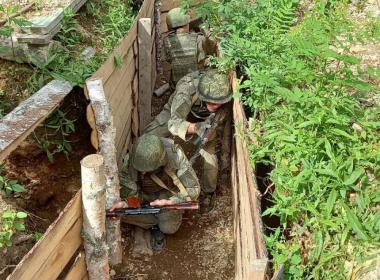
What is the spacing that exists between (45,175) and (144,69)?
274cm

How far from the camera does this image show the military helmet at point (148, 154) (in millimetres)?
4781

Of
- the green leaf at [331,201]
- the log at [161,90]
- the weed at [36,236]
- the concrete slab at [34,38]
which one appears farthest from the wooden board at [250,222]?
the log at [161,90]

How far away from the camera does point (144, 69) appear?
6484mm

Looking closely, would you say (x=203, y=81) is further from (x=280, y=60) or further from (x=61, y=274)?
(x=61, y=274)

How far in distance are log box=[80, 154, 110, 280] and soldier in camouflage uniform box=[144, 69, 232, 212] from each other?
1904mm

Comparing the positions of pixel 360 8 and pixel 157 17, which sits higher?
pixel 360 8

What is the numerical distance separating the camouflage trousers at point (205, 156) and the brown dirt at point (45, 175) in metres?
1.49

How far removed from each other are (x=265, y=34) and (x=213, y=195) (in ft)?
8.46

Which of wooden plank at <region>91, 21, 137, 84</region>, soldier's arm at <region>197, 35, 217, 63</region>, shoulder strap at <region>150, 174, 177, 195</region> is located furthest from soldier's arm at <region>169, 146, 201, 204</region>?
soldier's arm at <region>197, 35, 217, 63</region>

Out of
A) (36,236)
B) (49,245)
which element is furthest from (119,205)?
(49,245)

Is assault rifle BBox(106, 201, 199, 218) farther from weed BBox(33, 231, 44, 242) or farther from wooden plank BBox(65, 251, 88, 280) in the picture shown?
weed BBox(33, 231, 44, 242)

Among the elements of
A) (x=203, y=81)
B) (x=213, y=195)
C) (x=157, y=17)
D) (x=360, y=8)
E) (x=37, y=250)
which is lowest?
(x=213, y=195)

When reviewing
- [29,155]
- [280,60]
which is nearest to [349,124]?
[280,60]

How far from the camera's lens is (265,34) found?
4508 millimetres
